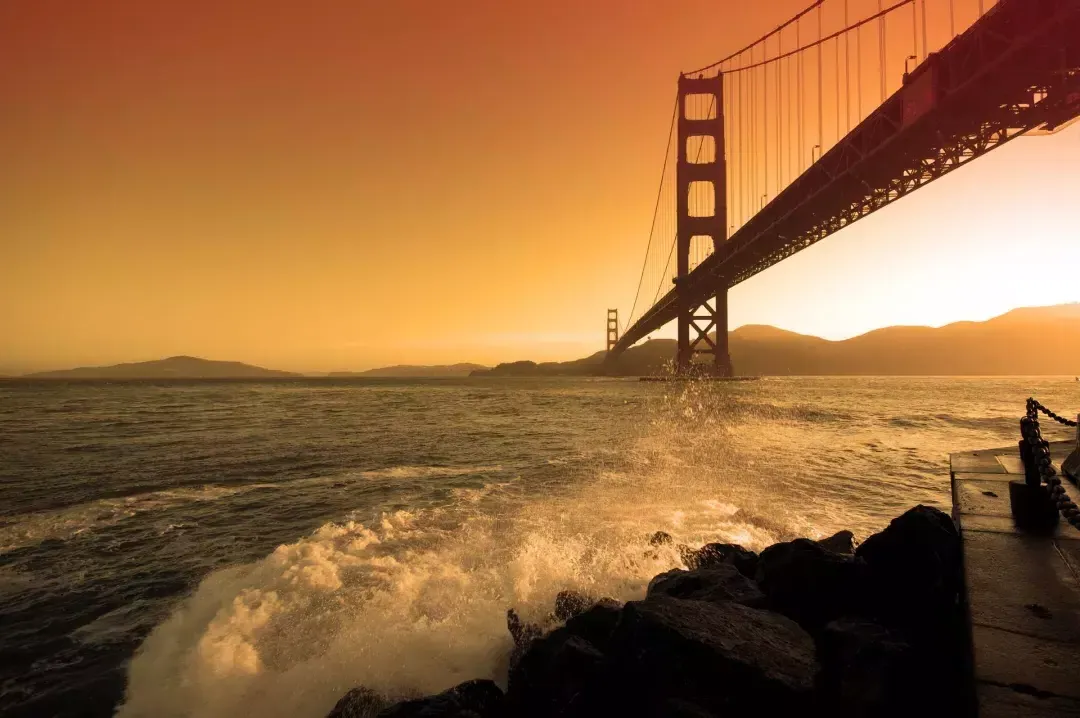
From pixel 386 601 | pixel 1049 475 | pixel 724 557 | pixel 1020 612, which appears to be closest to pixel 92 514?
pixel 386 601

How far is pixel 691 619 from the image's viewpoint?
3.15 m

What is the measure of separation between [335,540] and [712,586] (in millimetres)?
5119

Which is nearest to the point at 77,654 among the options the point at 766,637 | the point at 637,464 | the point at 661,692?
the point at 661,692

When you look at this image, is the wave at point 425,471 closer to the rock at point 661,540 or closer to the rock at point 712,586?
the rock at point 661,540

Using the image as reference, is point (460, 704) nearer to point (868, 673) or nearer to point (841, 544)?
point (868, 673)

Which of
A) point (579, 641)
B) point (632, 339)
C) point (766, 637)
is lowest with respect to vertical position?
point (579, 641)

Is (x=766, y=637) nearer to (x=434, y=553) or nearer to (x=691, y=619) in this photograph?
(x=691, y=619)

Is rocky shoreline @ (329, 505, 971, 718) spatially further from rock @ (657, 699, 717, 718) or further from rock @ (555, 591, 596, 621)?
rock @ (555, 591, 596, 621)

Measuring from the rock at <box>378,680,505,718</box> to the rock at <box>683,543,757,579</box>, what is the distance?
2.65m

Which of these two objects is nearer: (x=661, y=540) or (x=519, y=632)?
(x=519, y=632)

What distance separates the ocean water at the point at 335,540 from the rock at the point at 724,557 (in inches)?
13.2

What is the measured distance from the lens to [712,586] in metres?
4.21

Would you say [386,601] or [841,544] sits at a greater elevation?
[841,544]

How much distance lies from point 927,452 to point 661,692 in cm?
1594
